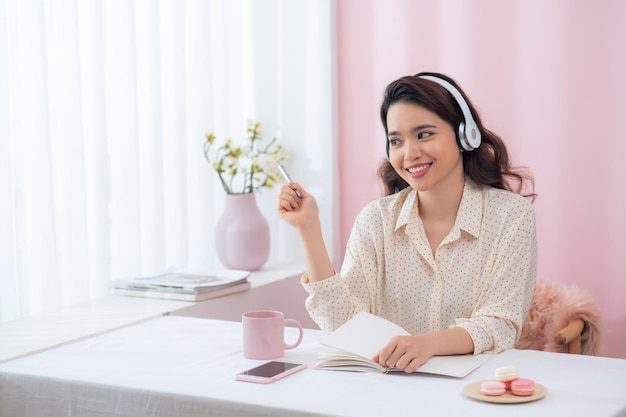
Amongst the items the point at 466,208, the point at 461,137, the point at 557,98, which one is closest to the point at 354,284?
the point at 466,208

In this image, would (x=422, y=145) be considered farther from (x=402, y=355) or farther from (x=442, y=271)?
(x=402, y=355)

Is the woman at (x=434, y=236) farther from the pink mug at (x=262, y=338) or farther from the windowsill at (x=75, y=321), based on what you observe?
the windowsill at (x=75, y=321)

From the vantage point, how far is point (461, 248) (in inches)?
74.6

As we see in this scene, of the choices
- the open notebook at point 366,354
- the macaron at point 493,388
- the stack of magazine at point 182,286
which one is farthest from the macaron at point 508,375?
the stack of magazine at point 182,286

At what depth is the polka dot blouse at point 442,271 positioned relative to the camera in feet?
5.91

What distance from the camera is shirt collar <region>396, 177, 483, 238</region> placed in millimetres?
1879

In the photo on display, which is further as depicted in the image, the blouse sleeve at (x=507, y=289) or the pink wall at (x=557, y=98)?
the pink wall at (x=557, y=98)

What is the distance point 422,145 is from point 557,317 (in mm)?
756

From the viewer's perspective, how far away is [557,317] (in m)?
2.32

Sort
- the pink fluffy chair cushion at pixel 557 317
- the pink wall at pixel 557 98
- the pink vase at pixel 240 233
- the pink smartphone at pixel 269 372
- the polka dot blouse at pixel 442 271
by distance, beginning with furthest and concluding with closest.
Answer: the pink vase at pixel 240 233
the pink wall at pixel 557 98
the pink fluffy chair cushion at pixel 557 317
the polka dot blouse at pixel 442 271
the pink smartphone at pixel 269 372

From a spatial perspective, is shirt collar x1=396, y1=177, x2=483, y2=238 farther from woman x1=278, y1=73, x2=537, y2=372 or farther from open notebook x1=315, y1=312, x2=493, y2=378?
open notebook x1=315, y1=312, x2=493, y2=378

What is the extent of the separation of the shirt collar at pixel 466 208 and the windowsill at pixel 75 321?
2.23 ft

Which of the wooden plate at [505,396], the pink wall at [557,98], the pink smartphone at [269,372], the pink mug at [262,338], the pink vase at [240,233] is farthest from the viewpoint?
the pink vase at [240,233]

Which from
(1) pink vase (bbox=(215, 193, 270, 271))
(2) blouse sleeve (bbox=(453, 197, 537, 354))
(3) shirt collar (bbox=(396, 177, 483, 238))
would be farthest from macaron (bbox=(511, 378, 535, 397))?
(1) pink vase (bbox=(215, 193, 270, 271))
